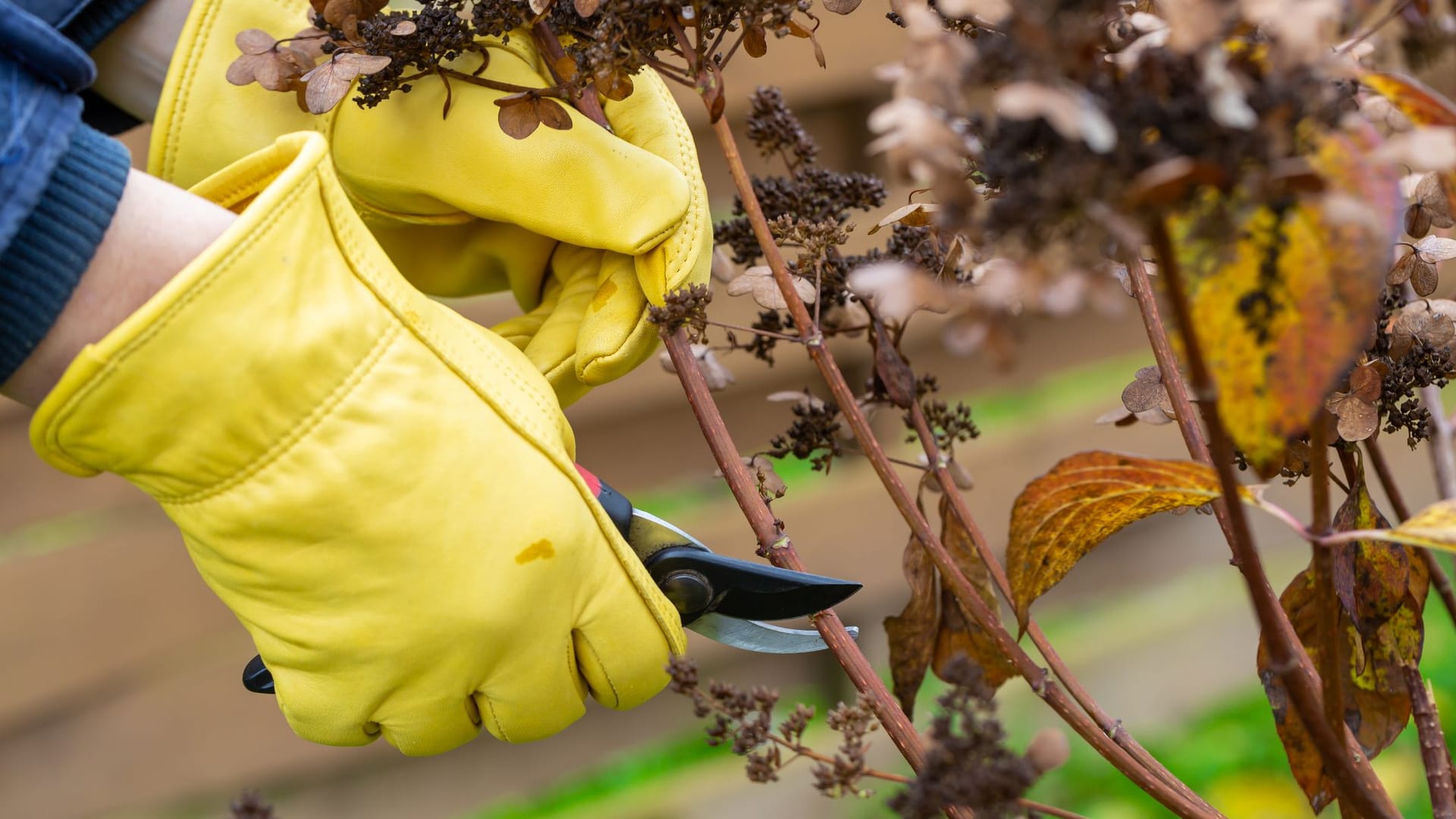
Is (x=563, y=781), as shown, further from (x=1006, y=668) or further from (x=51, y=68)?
(x=51, y=68)


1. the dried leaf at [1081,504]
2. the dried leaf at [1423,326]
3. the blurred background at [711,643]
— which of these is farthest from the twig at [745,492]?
the blurred background at [711,643]

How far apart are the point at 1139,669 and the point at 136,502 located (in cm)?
185

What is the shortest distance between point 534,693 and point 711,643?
4.46 feet

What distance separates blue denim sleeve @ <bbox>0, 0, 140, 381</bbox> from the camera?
57cm

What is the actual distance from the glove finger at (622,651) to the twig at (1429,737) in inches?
16.3

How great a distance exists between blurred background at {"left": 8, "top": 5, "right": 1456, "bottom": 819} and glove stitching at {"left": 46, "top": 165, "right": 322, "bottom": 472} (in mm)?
1047

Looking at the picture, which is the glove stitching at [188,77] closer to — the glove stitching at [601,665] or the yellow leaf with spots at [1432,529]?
the glove stitching at [601,665]

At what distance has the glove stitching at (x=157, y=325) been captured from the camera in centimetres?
55

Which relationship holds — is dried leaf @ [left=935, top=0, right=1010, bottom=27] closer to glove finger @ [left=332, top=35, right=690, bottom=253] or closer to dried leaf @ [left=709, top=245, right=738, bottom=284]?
glove finger @ [left=332, top=35, right=690, bottom=253]

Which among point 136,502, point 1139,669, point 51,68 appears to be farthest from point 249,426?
point 1139,669

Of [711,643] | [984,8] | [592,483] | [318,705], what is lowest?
[318,705]

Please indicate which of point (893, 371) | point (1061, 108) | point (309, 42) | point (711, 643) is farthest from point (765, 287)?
point (711, 643)

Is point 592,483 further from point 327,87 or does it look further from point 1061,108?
point 1061,108

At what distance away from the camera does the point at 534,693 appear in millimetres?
721
